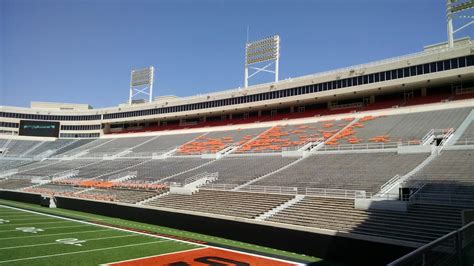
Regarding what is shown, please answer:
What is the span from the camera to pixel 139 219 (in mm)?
22953

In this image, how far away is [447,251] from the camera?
504cm

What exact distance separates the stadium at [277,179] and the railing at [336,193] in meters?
0.10

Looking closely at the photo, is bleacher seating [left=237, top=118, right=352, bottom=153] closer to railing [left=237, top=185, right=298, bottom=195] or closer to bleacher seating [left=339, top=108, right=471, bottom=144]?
bleacher seating [left=339, top=108, right=471, bottom=144]

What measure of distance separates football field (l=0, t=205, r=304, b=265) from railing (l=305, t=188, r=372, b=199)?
6.17m

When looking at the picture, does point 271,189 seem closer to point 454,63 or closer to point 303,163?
point 303,163

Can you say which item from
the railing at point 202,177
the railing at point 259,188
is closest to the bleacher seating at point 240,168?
the railing at point 202,177

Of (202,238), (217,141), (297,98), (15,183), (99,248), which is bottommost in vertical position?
(202,238)

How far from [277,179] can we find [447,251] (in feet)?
61.3

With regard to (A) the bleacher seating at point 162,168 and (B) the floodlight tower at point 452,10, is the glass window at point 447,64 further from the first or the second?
(A) the bleacher seating at point 162,168

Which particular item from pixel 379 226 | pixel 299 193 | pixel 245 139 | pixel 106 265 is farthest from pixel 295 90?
pixel 106 265

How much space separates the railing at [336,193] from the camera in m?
17.5

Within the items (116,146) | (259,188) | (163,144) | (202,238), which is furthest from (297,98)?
(116,146)

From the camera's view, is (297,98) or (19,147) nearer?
(297,98)

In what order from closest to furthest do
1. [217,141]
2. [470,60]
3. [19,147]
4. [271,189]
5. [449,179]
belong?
[449,179], [271,189], [470,60], [217,141], [19,147]
